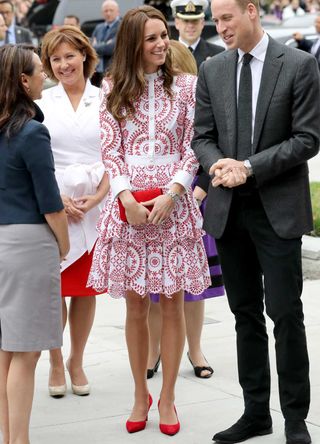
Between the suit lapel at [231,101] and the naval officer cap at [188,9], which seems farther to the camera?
the naval officer cap at [188,9]

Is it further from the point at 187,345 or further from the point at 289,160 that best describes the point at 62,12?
the point at 289,160

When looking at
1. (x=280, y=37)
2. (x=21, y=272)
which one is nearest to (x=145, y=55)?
(x=21, y=272)

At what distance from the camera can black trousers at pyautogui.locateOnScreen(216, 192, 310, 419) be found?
4609mm

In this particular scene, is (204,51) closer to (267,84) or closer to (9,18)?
(267,84)

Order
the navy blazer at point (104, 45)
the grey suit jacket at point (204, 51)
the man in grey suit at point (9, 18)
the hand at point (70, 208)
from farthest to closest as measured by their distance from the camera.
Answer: the navy blazer at point (104, 45)
the man in grey suit at point (9, 18)
the grey suit jacket at point (204, 51)
the hand at point (70, 208)

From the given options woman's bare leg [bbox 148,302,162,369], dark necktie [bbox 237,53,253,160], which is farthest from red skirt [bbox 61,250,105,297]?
dark necktie [bbox 237,53,253,160]

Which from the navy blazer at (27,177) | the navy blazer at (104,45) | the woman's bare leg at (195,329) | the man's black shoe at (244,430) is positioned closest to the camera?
the navy blazer at (27,177)

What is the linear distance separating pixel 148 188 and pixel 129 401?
1.21 meters

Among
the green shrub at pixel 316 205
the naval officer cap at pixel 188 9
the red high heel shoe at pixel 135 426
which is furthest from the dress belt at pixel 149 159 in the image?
the naval officer cap at pixel 188 9

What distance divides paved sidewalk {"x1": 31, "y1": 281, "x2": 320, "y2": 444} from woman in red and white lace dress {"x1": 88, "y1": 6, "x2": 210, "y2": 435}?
14cm

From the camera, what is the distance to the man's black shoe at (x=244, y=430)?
191 inches

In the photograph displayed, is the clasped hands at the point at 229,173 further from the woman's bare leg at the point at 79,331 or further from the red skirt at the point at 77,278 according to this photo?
the woman's bare leg at the point at 79,331

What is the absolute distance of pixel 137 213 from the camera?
4.96m

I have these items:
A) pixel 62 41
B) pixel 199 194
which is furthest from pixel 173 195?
pixel 62 41
